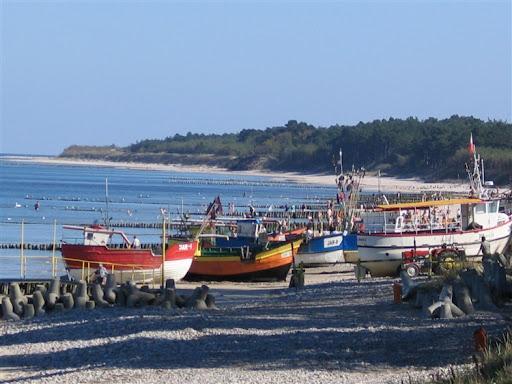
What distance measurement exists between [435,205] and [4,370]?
68.5 ft

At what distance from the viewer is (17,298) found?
2795 cm

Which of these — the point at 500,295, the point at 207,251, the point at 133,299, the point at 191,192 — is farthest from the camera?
the point at 191,192

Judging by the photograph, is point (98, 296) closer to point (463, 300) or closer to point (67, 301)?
point (67, 301)

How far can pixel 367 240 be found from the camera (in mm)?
35844

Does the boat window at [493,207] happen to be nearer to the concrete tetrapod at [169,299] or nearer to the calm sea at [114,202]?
the concrete tetrapod at [169,299]

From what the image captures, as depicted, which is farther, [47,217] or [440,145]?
[440,145]

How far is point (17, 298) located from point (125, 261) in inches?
344

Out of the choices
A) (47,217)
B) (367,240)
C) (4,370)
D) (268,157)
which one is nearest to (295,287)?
(367,240)

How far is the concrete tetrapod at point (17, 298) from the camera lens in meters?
27.1

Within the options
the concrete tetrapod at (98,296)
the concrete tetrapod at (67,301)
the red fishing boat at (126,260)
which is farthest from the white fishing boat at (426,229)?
the concrete tetrapod at (67,301)

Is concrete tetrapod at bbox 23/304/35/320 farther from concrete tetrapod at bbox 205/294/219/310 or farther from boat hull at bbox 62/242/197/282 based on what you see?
boat hull at bbox 62/242/197/282

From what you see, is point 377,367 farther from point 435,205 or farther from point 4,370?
point 435,205

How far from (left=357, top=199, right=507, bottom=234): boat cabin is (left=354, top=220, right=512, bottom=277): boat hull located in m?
0.42

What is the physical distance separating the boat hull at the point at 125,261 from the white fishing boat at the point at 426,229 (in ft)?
19.1
